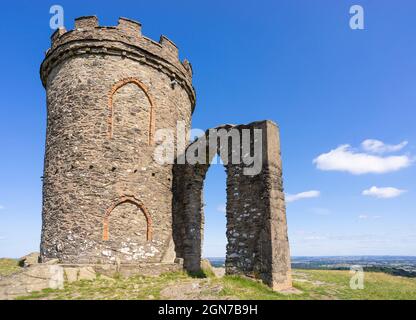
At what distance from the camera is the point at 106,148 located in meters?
12.0

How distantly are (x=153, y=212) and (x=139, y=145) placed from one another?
103 inches

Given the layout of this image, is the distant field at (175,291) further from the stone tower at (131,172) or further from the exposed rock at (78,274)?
the stone tower at (131,172)

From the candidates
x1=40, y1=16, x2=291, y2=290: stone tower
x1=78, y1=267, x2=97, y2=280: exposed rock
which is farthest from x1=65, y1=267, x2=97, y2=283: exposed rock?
x1=40, y1=16, x2=291, y2=290: stone tower

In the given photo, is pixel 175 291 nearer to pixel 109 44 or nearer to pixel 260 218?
pixel 260 218

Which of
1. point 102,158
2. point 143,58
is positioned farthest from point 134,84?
point 102,158

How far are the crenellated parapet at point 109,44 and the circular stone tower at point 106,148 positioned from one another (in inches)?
1.5

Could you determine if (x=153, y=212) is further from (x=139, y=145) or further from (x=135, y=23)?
(x=135, y=23)

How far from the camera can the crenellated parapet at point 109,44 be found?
1262cm

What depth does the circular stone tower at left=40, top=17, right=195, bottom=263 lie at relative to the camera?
37.7 feet

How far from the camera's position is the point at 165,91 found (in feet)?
45.4

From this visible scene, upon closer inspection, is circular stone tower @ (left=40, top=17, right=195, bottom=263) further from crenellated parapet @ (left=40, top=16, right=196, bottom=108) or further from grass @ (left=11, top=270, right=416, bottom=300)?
grass @ (left=11, top=270, right=416, bottom=300)

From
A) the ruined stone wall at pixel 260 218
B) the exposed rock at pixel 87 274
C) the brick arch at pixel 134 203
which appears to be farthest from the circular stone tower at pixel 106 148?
the ruined stone wall at pixel 260 218

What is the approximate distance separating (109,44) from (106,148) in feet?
13.3
